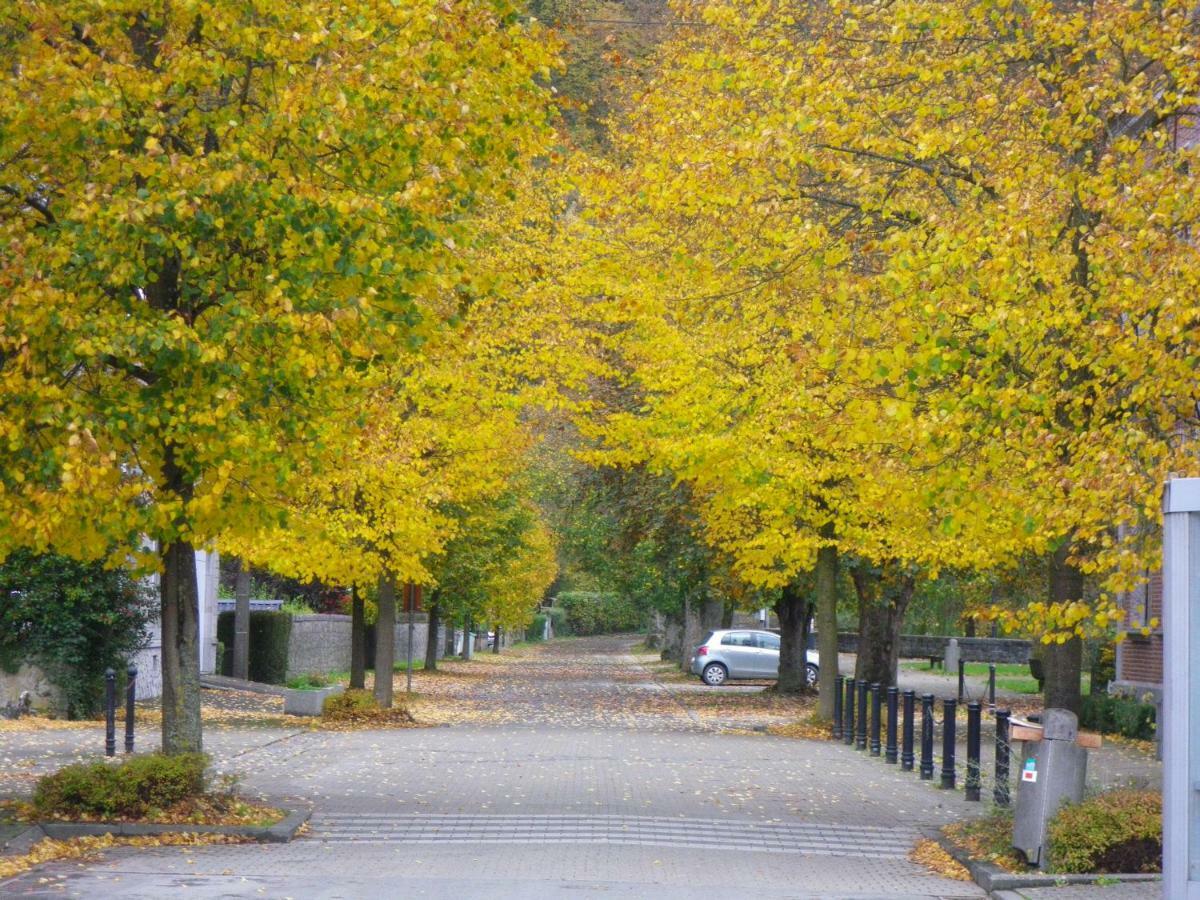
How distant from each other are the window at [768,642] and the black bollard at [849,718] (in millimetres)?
18542

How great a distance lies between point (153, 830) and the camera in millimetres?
12539

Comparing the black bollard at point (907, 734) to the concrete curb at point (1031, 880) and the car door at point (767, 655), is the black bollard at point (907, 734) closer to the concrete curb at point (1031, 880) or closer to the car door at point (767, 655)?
the concrete curb at point (1031, 880)

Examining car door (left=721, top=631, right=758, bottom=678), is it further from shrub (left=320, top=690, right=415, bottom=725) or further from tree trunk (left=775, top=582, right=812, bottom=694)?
shrub (left=320, top=690, right=415, bottom=725)

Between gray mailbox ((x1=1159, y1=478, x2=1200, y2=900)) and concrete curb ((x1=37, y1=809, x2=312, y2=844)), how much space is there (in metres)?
7.58

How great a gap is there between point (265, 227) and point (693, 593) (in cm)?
3015

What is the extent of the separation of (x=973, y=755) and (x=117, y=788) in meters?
9.61

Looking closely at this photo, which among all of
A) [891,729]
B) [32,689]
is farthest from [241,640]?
[891,729]

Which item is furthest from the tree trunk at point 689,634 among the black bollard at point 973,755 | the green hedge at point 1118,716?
the black bollard at point 973,755

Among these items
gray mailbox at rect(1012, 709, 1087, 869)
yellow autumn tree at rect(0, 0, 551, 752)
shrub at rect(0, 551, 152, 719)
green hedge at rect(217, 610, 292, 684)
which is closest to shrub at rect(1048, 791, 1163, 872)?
gray mailbox at rect(1012, 709, 1087, 869)

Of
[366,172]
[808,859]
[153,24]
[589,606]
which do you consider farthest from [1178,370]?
[589,606]

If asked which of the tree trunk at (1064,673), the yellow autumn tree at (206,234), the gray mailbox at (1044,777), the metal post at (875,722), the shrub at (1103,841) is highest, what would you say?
the yellow autumn tree at (206,234)

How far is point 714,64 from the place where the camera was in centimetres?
1359

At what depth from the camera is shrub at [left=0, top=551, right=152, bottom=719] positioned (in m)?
23.4

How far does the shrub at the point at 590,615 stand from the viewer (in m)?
108
